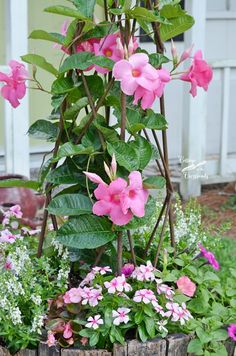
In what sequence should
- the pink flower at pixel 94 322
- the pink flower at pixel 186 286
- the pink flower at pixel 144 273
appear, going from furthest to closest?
1. the pink flower at pixel 186 286
2. the pink flower at pixel 144 273
3. the pink flower at pixel 94 322

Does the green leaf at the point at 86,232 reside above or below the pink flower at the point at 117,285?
above

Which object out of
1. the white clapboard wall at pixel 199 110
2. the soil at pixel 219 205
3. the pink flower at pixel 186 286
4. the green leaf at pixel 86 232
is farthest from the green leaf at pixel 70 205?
the soil at pixel 219 205

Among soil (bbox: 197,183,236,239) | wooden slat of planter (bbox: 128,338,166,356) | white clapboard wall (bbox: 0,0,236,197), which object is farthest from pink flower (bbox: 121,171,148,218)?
soil (bbox: 197,183,236,239)

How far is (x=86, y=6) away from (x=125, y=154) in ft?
1.25

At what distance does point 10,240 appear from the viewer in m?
2.42

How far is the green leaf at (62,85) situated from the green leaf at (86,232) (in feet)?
1.07

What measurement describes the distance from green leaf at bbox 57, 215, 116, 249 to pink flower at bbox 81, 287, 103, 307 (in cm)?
11

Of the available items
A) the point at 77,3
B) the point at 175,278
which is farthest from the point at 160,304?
the point at 77,3

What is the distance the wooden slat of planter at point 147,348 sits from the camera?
2062 mm

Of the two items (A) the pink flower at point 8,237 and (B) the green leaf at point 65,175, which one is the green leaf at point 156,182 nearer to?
(B) the green leaf at point 65,175

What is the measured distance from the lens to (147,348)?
2.07 m

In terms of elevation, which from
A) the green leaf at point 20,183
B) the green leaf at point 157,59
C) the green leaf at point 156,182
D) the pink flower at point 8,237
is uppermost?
the green leaf at point 157,59

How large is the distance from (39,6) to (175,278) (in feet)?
15.3

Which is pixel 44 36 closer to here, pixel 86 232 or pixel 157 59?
pixel 157 59
